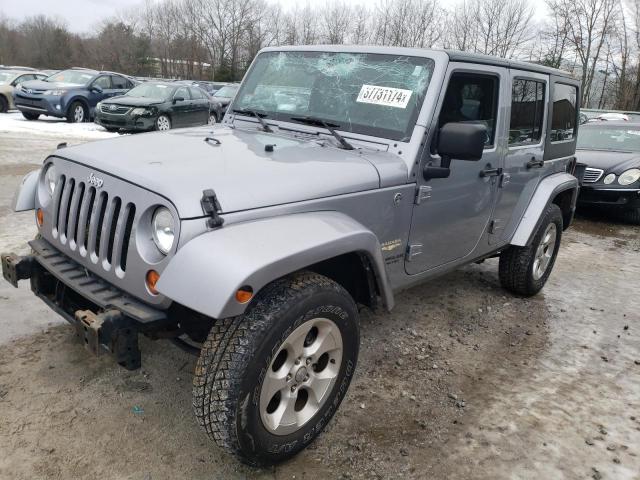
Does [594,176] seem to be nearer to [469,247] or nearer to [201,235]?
[469,247]

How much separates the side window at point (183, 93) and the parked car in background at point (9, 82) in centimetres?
571

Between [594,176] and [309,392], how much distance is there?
24.9 feet

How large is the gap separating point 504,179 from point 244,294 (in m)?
2.70

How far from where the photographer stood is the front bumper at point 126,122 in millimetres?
13906

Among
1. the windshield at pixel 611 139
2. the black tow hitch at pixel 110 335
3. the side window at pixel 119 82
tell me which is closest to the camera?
the black tow hitch at pixel 110 335

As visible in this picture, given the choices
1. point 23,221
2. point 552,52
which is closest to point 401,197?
point 23,221

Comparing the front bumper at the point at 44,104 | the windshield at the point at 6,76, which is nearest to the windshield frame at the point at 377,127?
the front bumper at the point at 44,104

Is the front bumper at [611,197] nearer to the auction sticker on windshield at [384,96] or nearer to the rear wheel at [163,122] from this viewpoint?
the auction sticker on windshield at [384,96]

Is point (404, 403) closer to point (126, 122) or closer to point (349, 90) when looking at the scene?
point (349, 90)

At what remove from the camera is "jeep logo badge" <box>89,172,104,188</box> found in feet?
8.42

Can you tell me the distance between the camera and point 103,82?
54.9 ft

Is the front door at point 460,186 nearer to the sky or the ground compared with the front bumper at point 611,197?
nearer to the sky

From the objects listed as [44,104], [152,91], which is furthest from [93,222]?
[44,104]

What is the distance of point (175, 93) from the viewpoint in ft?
49.3
